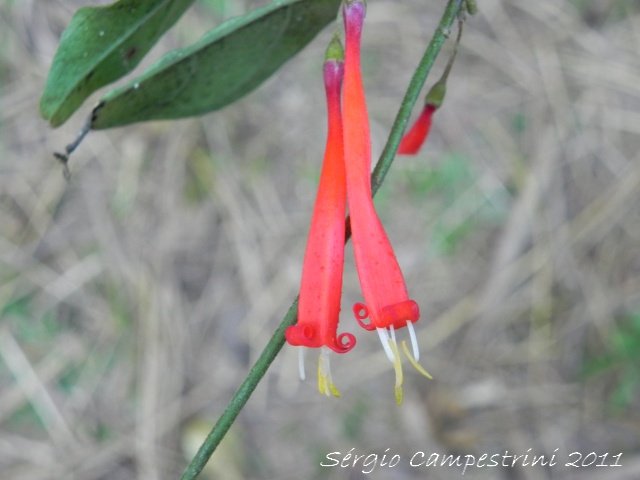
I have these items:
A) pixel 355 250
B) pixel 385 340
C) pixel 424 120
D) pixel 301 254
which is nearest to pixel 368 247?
pixel 355 250

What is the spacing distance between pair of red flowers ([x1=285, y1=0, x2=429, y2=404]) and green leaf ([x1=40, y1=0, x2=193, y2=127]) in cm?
29

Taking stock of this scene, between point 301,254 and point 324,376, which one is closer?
point 324,376

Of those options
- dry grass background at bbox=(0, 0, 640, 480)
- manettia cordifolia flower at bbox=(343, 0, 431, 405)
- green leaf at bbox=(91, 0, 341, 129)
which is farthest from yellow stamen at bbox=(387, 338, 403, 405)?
dry grass background at bbox=(0, 0, 640, 480)

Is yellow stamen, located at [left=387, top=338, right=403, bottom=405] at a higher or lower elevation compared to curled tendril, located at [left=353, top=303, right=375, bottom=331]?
lower

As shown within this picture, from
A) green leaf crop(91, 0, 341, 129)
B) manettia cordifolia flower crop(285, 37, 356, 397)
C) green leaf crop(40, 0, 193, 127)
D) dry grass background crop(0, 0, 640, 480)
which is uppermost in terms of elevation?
green leaf crop(40, 0, 193, 127)

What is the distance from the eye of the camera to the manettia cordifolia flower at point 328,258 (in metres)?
0.87

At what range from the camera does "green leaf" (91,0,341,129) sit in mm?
1076

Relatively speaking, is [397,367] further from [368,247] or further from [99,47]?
[99,47]

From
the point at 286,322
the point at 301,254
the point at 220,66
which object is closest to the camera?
the point at 286,322

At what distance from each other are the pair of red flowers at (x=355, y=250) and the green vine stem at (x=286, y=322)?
0.02 metres

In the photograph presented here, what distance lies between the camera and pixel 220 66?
3.86ft

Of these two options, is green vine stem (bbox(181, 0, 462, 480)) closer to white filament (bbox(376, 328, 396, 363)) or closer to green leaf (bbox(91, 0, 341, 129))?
white filament (bbox(376, 328, 396, 363))

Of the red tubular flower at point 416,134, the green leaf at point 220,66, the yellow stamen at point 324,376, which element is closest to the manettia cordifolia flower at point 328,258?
the yellow stamen at point 324,376

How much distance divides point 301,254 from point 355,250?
1.76 meters
